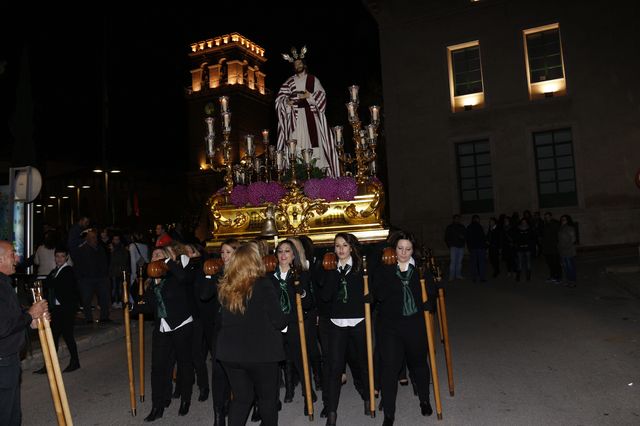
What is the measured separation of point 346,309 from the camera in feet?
17.4

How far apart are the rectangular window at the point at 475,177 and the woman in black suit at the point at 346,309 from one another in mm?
19107

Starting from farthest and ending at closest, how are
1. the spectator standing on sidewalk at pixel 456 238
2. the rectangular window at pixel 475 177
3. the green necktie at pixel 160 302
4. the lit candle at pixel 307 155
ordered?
1. the rectangular window at pixel 475 177
2. the spectator standing on sidewalk at pixel 456 238
3. the lit candle at pixel 307 155
4. the green necktie at pixel 160 302

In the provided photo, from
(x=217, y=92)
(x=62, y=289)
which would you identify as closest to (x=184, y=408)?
(x=62, y=289)

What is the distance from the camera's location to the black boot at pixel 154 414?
5285mm

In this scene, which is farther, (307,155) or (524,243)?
(524,243)

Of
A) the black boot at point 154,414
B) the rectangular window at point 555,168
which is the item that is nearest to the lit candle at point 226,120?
the black boot at point 154,414

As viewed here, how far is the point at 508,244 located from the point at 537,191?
8708 millimetres

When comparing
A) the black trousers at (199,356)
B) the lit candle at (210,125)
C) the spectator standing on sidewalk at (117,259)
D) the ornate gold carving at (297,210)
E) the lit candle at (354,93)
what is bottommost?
the black trousers at (199,356)

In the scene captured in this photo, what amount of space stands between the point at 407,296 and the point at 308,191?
13.5 feet

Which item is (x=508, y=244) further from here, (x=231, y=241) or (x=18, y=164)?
(x=18, y=164)

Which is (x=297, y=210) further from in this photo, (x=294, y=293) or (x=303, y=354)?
(x=303, y=354)

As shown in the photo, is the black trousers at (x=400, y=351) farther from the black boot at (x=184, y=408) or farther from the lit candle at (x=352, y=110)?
the lit candle at (x=352, y=110)

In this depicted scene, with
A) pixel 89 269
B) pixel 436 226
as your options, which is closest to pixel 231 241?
pixel 89 269

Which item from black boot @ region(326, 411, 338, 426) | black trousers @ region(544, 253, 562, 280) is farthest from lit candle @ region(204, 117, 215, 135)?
black trousers @ region(544, 253, 562, 280)
